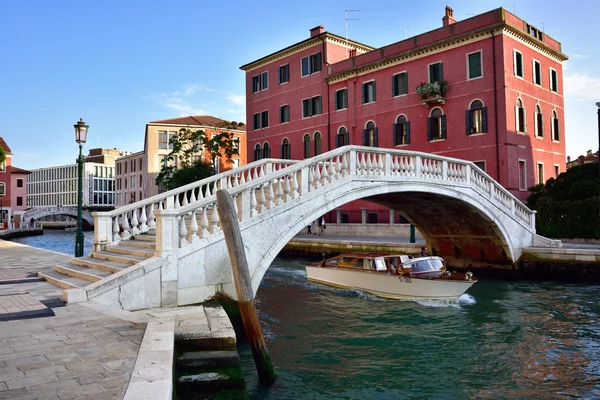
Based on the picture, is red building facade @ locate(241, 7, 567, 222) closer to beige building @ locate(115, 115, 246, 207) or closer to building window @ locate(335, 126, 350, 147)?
building window @ locate(335, 126, 350, 147)

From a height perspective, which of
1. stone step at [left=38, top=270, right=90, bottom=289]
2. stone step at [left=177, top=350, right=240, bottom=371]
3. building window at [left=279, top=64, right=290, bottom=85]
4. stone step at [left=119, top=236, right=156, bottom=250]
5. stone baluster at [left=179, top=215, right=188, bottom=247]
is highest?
building window at [left=279, top=64, right=290, bottom=85]

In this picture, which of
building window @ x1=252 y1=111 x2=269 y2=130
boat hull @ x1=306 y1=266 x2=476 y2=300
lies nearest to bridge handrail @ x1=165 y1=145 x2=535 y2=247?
boat hull @ x1=306 y1=266 x2=476 y2=300

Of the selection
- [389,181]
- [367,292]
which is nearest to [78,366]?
[389,181]

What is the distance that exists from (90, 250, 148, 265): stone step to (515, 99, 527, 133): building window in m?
17.2

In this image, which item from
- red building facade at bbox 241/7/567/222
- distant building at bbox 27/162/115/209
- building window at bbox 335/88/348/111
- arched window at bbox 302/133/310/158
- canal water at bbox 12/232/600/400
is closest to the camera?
canal water at bbox 12/232/600/400

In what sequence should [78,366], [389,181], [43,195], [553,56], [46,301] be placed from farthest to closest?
1. [43,195]
2. [553,56]
3. [389,181]
4. [46,301]
5. [78,366]

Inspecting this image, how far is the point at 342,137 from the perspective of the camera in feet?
86.1

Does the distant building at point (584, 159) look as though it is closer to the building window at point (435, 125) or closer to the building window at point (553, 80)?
the building window at point (553, 80)

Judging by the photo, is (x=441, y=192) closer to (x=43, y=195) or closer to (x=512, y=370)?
(x=512, y=370)

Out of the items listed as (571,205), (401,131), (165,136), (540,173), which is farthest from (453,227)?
(165,136)

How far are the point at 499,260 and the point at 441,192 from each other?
14.7 feet

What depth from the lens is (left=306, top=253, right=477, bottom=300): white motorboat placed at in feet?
36.7

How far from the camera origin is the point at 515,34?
20391mm

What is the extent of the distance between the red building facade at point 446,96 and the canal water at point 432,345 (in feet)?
29.7
